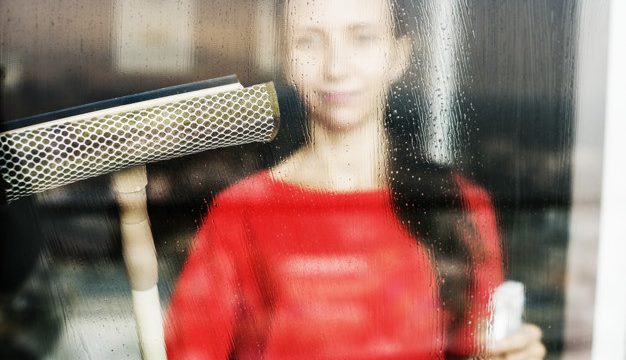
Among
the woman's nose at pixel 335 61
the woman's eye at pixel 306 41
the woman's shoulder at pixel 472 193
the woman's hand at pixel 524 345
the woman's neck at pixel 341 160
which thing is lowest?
the woman's hand at pixel 524 345

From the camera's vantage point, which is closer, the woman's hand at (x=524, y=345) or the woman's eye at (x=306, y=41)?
the woman's eye at (x=306, y=41)

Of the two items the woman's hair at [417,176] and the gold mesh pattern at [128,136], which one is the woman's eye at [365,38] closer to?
the woman's hair at [417,176]

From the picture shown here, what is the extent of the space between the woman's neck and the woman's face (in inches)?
0.9

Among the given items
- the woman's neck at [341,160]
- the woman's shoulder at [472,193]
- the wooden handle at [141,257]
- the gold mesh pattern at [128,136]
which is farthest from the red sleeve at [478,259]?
the wooden handle at [141,257]

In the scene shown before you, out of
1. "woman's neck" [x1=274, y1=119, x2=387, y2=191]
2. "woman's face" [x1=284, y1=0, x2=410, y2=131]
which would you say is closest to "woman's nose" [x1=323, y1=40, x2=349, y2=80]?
"woman's face" [x1=284, y1=0, x2=410, y2=131]

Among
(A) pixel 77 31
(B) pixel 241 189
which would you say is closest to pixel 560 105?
(B) pixel 241 189

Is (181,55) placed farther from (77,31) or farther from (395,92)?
(395,92)

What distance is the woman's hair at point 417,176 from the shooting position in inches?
45.0

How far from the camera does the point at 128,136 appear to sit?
110cm

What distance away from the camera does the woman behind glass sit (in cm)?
115

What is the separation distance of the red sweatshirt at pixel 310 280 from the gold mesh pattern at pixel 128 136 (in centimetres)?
12

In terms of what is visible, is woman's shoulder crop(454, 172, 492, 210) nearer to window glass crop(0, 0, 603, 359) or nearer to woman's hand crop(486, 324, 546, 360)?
window glass crop(0, 0, 603, 359)

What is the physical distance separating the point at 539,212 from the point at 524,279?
5.7 inches

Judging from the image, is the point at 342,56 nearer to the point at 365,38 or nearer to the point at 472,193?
the point at 365,38
